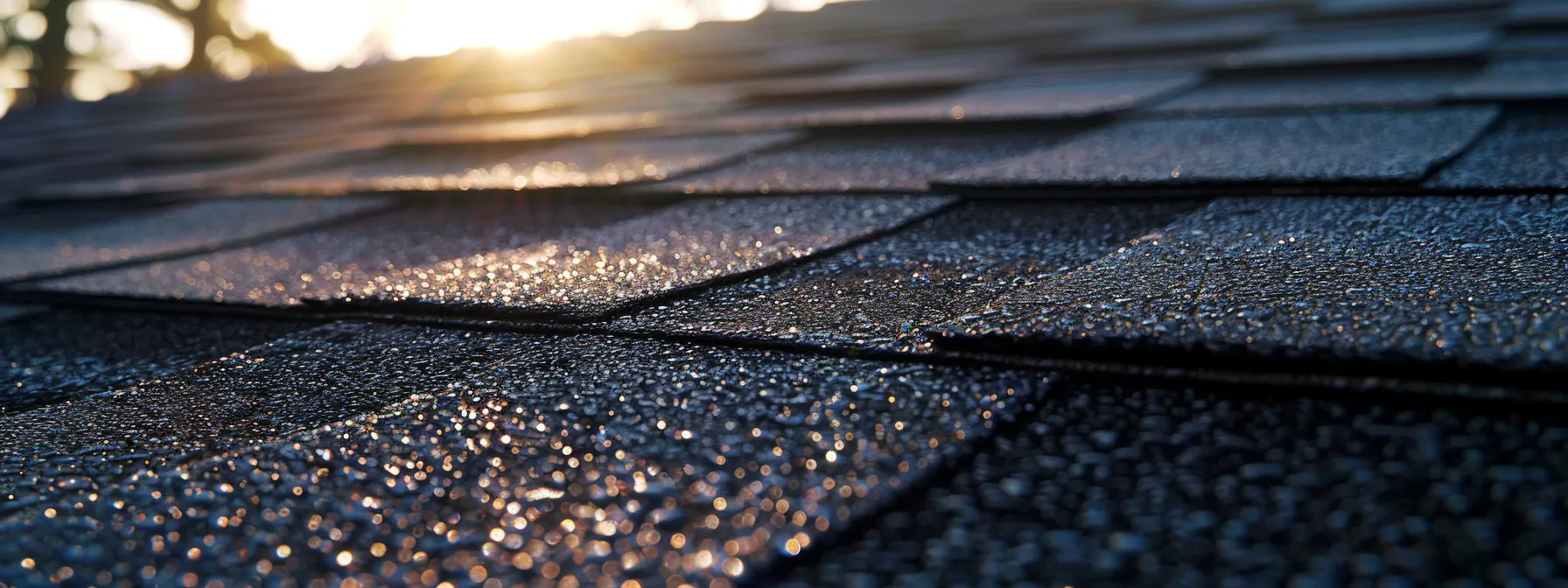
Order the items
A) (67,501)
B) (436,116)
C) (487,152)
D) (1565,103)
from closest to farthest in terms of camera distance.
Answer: (67,501)
(1565,103)
(487,152)
(436,116)

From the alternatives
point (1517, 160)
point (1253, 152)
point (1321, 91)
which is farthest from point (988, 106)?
point (1517, 160)

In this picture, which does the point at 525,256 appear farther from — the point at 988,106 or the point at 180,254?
the point at 988,106

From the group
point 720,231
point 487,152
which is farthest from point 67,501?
point 487,152

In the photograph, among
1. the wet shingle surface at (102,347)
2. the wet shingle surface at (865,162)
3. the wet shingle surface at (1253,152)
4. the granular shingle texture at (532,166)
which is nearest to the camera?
the wet shingle surface at (102,347)

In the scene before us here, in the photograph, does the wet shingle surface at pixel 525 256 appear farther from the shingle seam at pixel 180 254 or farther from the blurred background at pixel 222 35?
the blurred background at pixel 222 35

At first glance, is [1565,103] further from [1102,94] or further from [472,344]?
[472,344]

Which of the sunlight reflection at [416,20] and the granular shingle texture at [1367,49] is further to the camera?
the sunlight reflection at [416,20]

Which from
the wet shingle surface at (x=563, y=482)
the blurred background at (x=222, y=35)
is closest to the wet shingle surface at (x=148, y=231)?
the wet shingle surface at (x=563, y=482)
